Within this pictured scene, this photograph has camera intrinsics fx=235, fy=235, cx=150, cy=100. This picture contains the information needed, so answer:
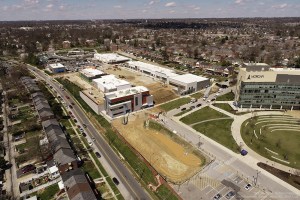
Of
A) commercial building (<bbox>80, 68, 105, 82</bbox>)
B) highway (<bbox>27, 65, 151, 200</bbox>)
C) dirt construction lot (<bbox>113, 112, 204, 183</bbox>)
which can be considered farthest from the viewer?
commercial building (<bbox>80, 68, 105, 82</bbox>)

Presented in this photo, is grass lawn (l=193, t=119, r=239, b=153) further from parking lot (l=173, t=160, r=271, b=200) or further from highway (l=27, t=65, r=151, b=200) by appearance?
highway (l=27, t=65, r=151, b=200)

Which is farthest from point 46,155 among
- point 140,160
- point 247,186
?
point 247,186

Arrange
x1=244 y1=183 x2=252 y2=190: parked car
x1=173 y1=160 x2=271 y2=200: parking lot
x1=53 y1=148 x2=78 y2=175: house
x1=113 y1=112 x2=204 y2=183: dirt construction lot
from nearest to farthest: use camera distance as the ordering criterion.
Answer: x1=173 y1=160 x2=271 y2=200: parking lot, x1=244 y1=183 x2=252 y2=190: parked car, x1=53 y1=148 x2=78 y2=175: house, x1=113 y1=112 x2=204 y2=183: dirt construction lot

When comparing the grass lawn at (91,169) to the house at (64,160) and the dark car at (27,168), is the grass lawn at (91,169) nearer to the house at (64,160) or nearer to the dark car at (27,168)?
the house at (64,160)

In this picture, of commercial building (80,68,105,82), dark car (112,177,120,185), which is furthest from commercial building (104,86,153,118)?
commercial building (80,68,105,82)

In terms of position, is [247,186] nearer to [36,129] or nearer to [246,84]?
[246,84]

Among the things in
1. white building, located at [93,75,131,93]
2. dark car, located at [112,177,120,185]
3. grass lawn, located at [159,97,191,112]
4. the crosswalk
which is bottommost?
dark car, located at [112,177,120,185]

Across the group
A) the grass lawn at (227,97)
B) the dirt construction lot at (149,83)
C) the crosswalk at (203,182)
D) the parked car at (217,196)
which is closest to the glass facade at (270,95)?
the grass lawn at (227,97)
